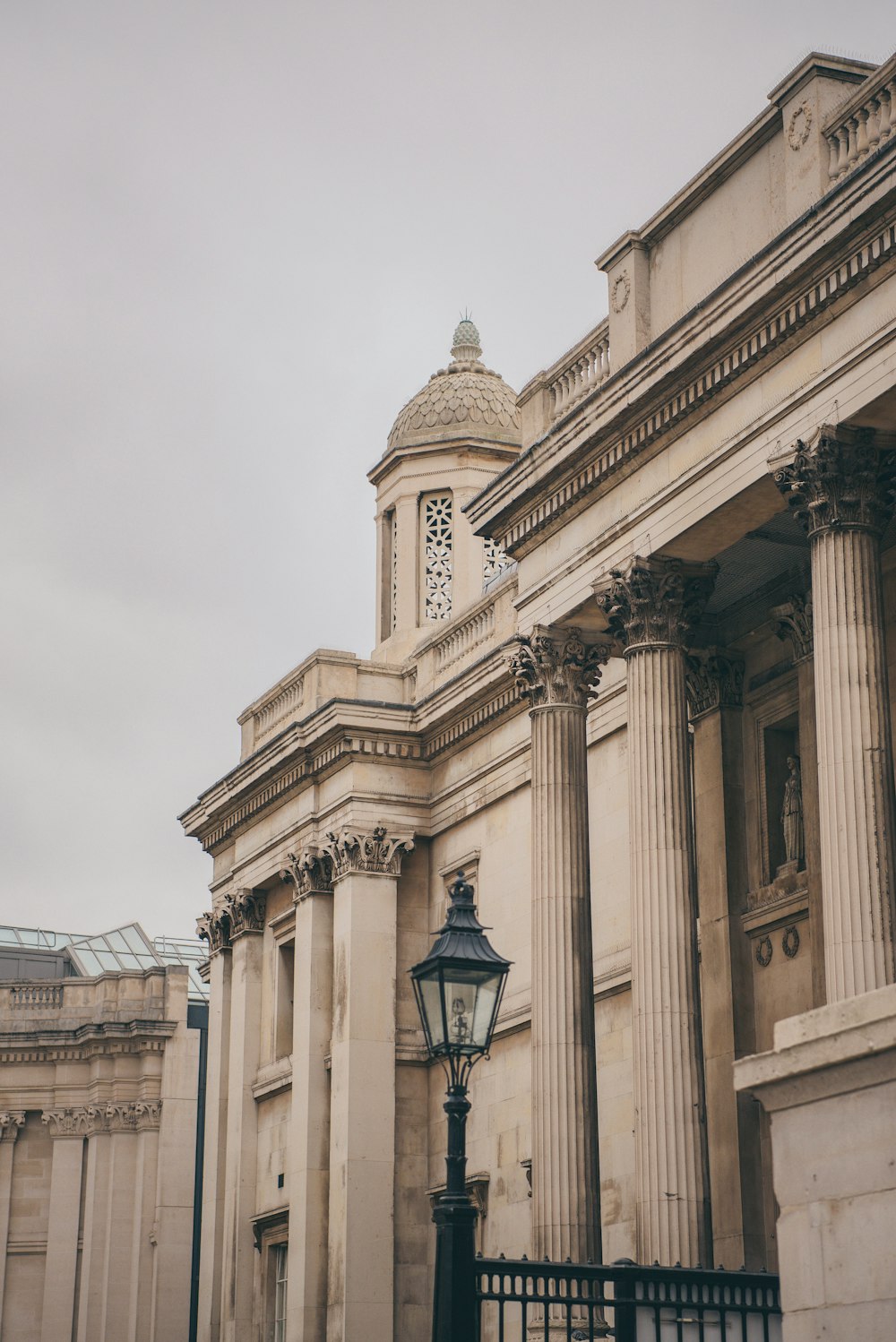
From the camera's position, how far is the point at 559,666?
25.2 m

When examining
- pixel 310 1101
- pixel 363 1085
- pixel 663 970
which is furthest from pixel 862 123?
pixel 310 1101

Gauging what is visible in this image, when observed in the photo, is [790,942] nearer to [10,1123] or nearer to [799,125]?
[799,125]

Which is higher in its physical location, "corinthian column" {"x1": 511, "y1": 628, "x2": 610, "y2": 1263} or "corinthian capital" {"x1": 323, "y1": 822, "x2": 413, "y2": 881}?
"corinthian capital" {"x1": 323, "y1": 822, "x2": 413, "y2": 881}

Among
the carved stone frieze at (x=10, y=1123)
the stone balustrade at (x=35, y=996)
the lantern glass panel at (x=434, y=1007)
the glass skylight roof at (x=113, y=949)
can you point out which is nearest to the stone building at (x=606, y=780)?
the lantern glass panel at (x=434, y=1007)

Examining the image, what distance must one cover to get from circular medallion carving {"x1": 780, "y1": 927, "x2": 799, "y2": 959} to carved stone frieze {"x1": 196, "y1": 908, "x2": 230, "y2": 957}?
53.3 ft

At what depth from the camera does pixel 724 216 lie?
22.7 meters

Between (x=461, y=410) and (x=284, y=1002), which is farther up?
(x=461, y=410)

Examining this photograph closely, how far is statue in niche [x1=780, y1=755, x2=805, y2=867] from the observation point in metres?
24.9

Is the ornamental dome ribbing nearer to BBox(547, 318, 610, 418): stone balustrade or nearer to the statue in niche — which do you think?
BBox(547, 318, 610, 418): stone balustrade

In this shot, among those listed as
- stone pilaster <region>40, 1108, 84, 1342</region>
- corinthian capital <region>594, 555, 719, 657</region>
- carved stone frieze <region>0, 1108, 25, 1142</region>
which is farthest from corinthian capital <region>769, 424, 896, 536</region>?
carved stone frieze <region>0, 1108, 25, 1142</region>

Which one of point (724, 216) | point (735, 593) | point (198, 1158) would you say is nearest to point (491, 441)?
point (735, 593)

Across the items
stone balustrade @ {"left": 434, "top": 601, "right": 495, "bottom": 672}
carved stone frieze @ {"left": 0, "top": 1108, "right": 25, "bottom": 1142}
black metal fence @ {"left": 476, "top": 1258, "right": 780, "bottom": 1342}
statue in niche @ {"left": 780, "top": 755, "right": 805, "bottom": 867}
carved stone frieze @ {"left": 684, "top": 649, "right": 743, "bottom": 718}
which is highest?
stone balustrade @ {"left": 434, "top": 601, "right": 495, "bottom": 672}

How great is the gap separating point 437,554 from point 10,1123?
24063 millimetres

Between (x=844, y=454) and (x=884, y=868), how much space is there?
417 cm
